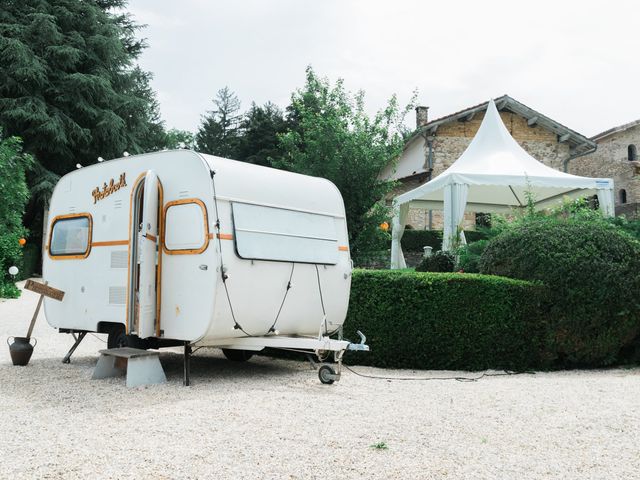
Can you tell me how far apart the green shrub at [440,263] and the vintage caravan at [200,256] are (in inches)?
158

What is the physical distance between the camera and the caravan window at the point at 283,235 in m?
6.49

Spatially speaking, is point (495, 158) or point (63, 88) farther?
point (63, 88)

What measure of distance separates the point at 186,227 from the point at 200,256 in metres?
0.38

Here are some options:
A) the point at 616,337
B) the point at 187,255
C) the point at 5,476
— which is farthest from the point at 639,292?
the point at 5,476

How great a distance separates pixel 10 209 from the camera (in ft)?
61.1

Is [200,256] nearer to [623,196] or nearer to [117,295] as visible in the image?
[117,295]

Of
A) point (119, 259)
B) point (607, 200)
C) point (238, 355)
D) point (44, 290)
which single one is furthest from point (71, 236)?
point (607, 200)

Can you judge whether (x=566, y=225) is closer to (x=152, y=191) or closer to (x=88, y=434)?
(x=152, y=191)

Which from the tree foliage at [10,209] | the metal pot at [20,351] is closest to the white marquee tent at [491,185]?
the metal pot at [20,351]

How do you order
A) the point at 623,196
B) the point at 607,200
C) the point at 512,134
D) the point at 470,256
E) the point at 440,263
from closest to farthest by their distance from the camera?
the point at 470,256, the point at 440,263, the point at 607,200, the point at 512,134, the point at 623,196

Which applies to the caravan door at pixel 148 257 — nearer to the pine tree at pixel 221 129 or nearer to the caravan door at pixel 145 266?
the caravan door at pixel 145 266

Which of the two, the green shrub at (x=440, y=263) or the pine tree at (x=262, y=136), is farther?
the pine tree at (x=262, y=136)

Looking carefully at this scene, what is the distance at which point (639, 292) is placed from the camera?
25.5ft

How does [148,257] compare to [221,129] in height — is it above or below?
below
